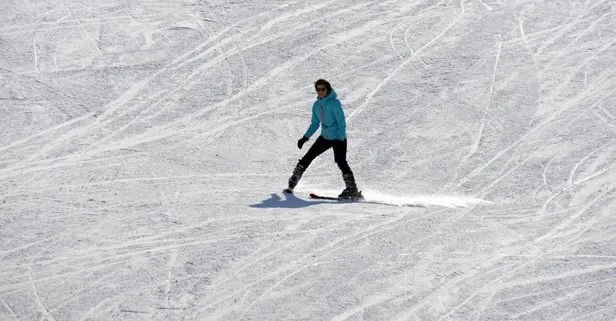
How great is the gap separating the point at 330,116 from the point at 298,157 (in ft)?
6.70

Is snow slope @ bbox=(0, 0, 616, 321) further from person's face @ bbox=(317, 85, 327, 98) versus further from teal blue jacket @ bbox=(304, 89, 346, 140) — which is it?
person's face @ bbox=(317, 85, 327, 98)

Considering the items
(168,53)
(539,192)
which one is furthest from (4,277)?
(168,53)

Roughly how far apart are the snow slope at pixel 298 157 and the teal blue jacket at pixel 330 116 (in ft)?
2.82

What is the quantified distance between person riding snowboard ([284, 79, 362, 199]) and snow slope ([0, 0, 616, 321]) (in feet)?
1.34

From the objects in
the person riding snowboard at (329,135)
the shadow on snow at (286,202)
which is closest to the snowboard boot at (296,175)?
the person riding snowboard at (329,135)

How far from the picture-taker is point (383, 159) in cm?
1470

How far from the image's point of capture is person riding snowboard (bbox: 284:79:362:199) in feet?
41.2

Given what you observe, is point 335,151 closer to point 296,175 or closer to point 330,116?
point 330,116

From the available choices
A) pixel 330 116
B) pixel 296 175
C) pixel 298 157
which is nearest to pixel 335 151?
pixel 330 116

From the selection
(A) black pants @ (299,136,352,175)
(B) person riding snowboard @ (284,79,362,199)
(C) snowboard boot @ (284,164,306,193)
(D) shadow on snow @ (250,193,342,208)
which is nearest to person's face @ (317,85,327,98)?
(B) person riding snowboard @ (284,79,362,199)

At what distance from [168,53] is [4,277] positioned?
7.96m

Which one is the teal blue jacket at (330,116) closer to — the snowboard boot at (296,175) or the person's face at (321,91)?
the person's face at (321,91)

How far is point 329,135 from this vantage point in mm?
12820

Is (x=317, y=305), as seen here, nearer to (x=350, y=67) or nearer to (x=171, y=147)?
Answer: (x=171, y=147)
